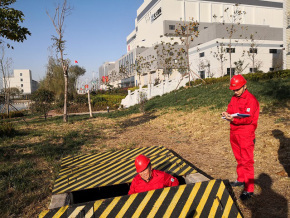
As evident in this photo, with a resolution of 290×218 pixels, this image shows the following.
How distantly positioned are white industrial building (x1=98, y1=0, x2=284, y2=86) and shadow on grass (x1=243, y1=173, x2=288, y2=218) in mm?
25541

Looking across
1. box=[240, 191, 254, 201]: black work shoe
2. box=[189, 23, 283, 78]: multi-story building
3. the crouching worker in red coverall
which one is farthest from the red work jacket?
box=[189, 23, 283, 78]: multi-story building

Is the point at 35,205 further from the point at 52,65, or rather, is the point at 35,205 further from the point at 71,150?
the point at 52,65

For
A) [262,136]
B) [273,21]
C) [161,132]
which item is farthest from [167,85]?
[273,21]

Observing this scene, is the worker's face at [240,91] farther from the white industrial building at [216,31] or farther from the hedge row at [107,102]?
the white industrial building at [216,31]

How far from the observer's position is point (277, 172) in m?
5.15

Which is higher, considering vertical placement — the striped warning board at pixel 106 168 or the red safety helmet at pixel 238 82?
the red safety helmet at pixel 238 82

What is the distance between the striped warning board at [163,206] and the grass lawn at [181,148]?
0.95 meters

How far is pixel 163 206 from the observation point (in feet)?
9.85

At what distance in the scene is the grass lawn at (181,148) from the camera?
4371 millimetres

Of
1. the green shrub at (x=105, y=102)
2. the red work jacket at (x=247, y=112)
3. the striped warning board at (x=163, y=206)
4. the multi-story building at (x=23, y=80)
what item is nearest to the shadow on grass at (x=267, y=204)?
the striped warning board at (x=163, y=206)

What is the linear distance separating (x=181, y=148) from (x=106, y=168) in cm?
340

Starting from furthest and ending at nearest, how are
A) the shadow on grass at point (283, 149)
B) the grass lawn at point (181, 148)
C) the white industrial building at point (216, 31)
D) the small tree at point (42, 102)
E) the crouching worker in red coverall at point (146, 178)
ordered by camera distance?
the white industrial building at point (216, 31) → the small tree at point (42, 102) → the shadow on grass at point (283, 149) → the grass lawn at point (181, 148) → the crouching worker in red coverall at point (146, 178)

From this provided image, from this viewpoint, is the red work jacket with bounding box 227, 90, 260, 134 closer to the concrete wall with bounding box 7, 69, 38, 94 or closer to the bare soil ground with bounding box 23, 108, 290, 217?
the bare soil ground with bounding box 23, 108, 290, 217

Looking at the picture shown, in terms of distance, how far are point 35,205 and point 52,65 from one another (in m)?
36.7
